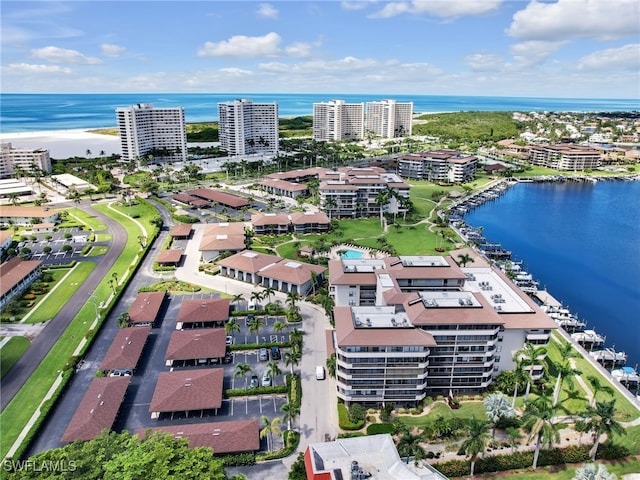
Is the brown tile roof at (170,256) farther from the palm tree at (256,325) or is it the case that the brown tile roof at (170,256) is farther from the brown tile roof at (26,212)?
the brown tile roof at (26,212)

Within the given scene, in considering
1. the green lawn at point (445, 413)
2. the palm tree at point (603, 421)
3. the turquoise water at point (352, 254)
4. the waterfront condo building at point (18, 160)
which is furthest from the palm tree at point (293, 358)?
the waterfront condo building at point (18, 160)

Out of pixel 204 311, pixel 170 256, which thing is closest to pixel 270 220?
pixel 170 256

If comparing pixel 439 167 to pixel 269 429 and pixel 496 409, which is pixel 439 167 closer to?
pixel 496 409

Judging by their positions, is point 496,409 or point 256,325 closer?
point 496,409

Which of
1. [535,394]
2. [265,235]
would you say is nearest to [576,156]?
[265,235]

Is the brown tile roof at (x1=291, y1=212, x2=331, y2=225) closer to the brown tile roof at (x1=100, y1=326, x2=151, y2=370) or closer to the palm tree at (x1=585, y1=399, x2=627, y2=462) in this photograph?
the brown tile roof at (x1=100, y1=326, x2=151, y2=370)

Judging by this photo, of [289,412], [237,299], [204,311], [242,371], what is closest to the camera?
[289,412]
